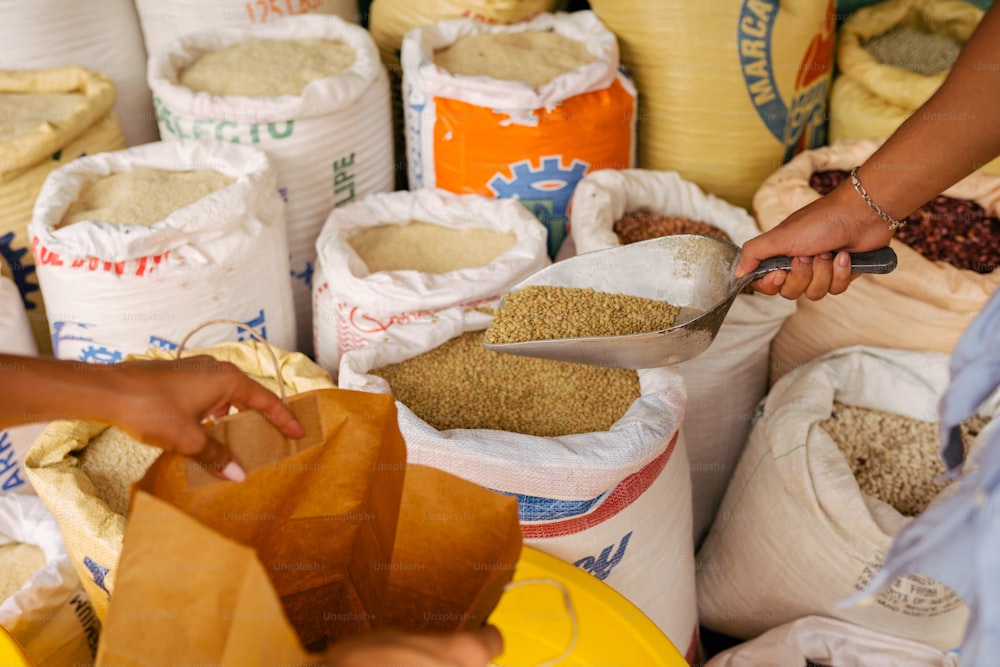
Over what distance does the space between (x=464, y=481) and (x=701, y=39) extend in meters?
1.16

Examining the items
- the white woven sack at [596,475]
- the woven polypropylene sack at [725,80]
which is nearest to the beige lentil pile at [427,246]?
the white woven sack at [596,475]

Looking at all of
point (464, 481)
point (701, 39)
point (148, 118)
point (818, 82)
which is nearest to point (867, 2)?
point (818, 82)

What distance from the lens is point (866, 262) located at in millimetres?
1010

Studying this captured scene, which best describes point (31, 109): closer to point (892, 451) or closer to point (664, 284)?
point (664, 284)

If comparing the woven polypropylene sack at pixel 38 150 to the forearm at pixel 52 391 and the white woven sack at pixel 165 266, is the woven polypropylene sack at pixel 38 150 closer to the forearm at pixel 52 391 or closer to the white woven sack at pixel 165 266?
the white woven sack at pixel 165 266

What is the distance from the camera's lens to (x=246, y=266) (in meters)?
1.37

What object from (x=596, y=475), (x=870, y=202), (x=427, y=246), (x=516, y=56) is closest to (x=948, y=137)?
(x=870, y=202)

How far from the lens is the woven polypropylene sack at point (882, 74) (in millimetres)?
1723

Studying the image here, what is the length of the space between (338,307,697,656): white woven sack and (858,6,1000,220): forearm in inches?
13.7

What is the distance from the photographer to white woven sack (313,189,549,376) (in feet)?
4.32

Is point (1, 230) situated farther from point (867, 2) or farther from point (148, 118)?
point (867, 2)

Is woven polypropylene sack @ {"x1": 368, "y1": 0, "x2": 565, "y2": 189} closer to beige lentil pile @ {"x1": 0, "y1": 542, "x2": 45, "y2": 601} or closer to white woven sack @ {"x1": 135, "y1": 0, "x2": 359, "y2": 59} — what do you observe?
white woven sack @ {"x1": 135, "y1": 0, "x2": 359, "y2": 59}

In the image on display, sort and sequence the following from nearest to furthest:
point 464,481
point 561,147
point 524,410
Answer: point 464,481, point 524,410, point 561,147

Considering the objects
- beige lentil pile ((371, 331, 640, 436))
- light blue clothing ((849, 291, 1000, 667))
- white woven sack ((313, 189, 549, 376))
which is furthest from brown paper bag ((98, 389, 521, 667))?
white woven sack ((313, 189, 549, 376))
